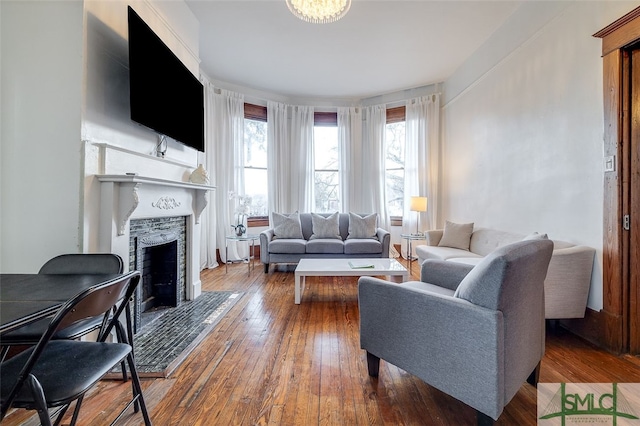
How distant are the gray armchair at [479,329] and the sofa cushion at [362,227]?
2977 millimetres

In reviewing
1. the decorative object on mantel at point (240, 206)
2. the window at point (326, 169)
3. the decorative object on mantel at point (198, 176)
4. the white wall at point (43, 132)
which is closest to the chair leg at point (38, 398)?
the white wall at point (43, 132)

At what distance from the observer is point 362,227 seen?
15.0 ft

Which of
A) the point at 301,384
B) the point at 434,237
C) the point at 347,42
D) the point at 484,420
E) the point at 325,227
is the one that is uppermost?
the point at 347,42

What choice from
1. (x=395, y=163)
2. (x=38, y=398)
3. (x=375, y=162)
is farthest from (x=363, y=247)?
(x=38, y=398)

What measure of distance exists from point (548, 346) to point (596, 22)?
248cm

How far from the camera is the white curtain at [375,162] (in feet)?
17.6

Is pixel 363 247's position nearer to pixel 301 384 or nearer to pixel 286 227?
pixel 286 227

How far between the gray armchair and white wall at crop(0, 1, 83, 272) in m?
2.00

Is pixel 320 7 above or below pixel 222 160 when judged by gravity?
above

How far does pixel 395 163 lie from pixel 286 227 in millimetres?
2509

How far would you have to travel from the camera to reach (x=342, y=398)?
152 centimetres

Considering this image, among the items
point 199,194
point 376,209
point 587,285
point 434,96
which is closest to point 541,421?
point 587,285

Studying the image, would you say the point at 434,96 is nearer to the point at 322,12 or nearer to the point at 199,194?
the point at 322,12

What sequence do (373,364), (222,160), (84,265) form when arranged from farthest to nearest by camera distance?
(222,160) → (373,364) → (84,265)
